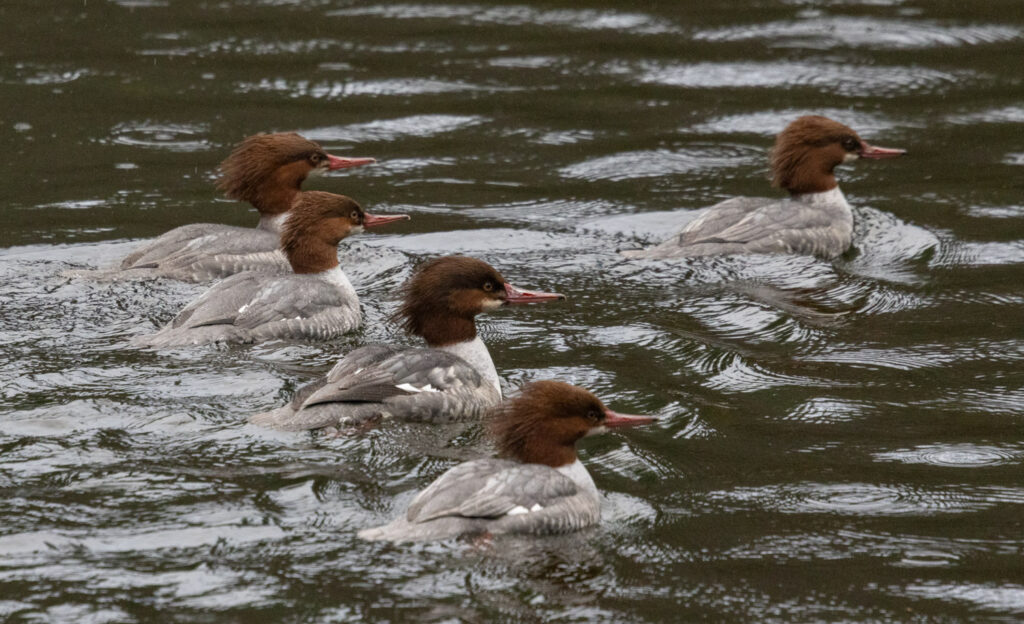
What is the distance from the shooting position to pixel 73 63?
1406 centimetres

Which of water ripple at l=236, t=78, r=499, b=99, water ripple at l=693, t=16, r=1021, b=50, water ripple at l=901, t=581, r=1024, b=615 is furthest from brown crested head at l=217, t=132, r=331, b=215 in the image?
water ripple at l=693, t=16, r=1021, b=50

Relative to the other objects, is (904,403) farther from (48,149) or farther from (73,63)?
(73,63)

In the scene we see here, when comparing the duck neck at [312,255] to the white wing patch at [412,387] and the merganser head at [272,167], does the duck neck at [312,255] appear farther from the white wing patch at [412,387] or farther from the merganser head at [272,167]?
the white wing patch at [412,387]

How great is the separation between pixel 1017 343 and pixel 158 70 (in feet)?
27.0

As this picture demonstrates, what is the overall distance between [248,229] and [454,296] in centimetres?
258

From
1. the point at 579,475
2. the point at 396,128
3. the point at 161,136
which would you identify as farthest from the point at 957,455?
the point at 161,136

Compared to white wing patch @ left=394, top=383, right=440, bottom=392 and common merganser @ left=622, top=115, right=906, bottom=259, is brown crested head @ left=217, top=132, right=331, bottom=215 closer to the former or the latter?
common merganser @ left=622, top=115, right=906, bottom=259

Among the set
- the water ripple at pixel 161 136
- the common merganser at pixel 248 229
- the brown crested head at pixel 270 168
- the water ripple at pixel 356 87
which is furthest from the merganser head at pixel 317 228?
the water ripple at pixel 356 87

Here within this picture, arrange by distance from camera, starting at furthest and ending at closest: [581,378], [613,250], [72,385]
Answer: [613,250] < [581,378] < [72,385]

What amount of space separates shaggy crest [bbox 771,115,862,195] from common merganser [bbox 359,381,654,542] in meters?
4.76

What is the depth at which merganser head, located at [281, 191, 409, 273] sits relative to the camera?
9094 mm

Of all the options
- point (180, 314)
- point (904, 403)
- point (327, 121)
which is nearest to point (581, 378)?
point (904, 403)

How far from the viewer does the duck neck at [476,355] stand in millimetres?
7879

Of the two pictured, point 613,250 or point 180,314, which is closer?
point 180,314
